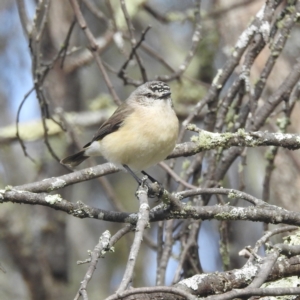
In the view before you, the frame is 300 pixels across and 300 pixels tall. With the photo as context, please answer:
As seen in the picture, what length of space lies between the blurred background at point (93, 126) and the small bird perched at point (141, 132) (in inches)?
23.2

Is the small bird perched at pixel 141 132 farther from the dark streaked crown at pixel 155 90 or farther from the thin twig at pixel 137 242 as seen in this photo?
the thin twig at pixel 137 242

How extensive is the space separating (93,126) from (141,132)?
3325mm

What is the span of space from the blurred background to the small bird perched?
59 cm

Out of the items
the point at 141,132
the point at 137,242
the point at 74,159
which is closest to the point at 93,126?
the point at 74,159

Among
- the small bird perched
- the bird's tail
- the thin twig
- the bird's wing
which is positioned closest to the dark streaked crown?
the small bird perched

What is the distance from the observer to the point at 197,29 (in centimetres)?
578

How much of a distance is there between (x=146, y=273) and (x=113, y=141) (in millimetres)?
5148

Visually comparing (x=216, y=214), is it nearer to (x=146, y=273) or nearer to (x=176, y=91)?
(x=176, y=91)

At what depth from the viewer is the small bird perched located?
173 inches

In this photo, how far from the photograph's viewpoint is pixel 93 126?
7785 mm

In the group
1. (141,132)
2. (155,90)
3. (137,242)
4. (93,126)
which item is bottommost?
(137,242)

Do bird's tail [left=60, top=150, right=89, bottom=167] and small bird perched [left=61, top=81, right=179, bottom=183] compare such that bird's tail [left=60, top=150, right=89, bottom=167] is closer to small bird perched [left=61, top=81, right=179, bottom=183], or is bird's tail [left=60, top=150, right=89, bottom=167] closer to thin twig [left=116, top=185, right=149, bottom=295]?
small bird perched [left=61, top=81, right=179, bottom=183]

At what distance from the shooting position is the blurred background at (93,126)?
6.68 meters

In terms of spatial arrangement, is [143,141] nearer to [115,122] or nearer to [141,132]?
[141,132]
